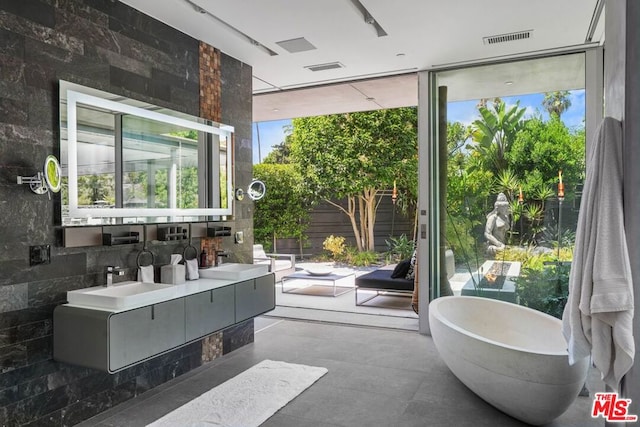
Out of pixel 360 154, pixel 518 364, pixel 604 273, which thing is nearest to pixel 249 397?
pixel 518 364

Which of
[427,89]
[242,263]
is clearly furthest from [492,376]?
[427,89]

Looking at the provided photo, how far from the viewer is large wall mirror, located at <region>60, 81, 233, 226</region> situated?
10.2ft

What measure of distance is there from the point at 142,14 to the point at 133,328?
7.79ft

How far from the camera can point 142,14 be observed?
11.9ft

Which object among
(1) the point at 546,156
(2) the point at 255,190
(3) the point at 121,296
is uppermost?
(1) the point at 546,156

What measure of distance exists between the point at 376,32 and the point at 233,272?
242 cm

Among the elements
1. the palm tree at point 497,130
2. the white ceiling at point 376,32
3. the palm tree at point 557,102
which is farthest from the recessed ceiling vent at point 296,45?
the palm tree at point 557,102

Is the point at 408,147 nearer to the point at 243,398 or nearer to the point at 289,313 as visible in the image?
the point at 289,313

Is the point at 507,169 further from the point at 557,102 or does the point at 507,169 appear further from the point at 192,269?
the point at 192,269

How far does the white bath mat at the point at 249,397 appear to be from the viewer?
3.11 metres

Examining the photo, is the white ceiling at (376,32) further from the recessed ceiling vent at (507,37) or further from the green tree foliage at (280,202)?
the green tree foliage at (280,202)

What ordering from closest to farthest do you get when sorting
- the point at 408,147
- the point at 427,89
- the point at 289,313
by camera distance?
the point at 427,89, the point at 289,313, the point at 408,147

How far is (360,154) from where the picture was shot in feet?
36.3

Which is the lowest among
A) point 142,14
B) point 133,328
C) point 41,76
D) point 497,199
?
point 133,328
